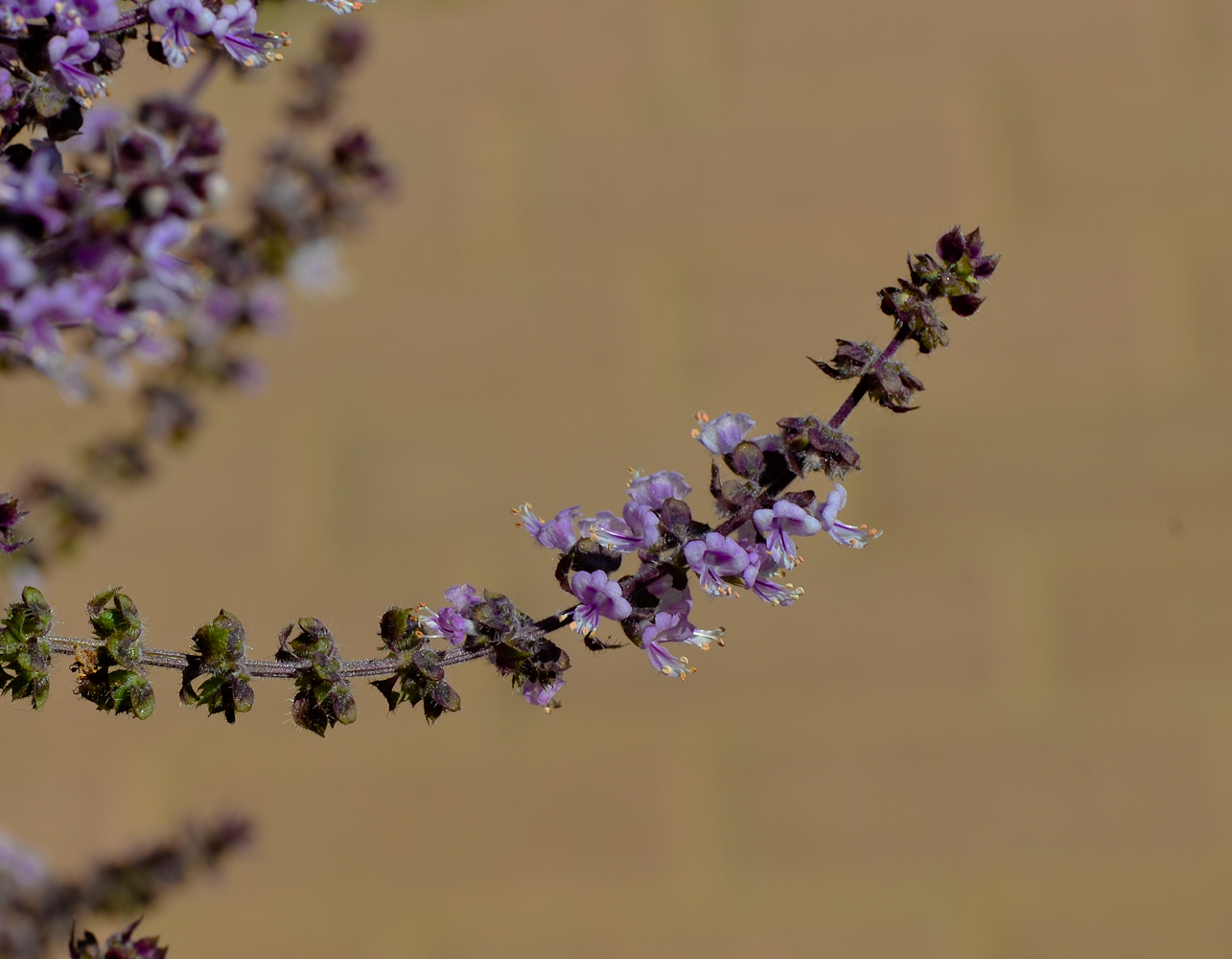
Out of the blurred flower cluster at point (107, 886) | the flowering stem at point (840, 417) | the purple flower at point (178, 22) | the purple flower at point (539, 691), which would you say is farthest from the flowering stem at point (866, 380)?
the blurred flower cluster at point (107, 886)

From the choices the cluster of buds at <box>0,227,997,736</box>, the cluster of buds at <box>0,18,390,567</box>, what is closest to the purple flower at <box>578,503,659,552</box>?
the cluster of buds at <box>0,227,997,736</box>

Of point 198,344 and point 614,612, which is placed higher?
point 198,344

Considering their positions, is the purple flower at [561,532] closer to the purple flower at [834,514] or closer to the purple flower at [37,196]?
the purple flower at [834,514]

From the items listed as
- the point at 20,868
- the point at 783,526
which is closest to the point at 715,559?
the point at 783,526

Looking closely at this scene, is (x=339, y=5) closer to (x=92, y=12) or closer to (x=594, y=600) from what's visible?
(x=92, y=12)

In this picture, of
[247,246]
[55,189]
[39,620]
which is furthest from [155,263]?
[247,246]

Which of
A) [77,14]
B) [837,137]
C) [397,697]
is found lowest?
[397,697]

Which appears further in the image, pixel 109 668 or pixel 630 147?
pixel 630 147

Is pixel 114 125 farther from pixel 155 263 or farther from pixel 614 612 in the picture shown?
pixel 614 612
